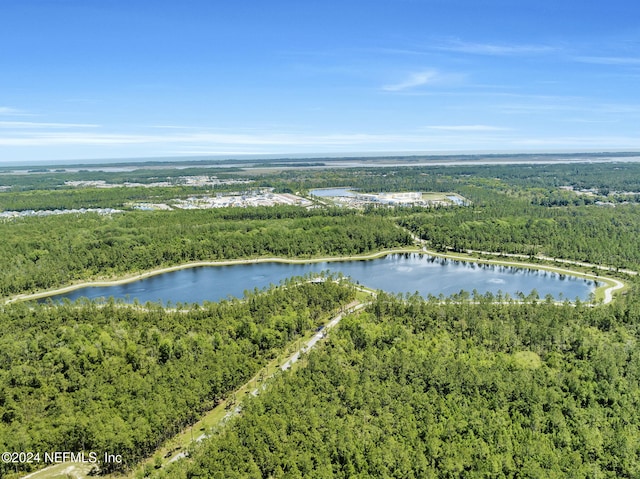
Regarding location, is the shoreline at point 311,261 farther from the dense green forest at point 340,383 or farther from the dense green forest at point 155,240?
the dense green forest at point 340,383

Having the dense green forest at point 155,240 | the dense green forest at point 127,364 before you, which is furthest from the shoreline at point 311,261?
the dense green forest at point 127,364

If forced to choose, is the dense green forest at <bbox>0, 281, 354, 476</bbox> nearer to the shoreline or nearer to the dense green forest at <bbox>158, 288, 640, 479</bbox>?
the dense green forest at <bbox>158, 288, 640, 479</bbox>

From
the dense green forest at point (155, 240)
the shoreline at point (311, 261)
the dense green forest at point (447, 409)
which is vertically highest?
the dense green forest at point (155, 240)

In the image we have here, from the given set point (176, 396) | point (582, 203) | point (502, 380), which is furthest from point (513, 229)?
point (176, 396)

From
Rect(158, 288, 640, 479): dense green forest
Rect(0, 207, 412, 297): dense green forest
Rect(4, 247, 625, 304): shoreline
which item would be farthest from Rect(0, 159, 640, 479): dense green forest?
Rect(4, 247, 625, 304): shoreline

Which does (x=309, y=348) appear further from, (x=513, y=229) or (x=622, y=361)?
(x=513, y=229)
